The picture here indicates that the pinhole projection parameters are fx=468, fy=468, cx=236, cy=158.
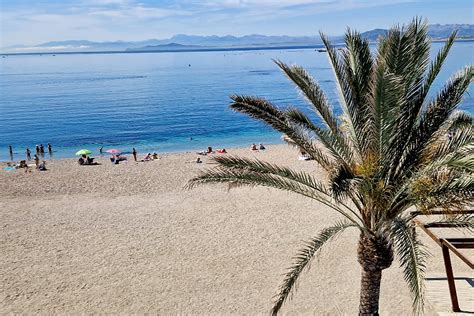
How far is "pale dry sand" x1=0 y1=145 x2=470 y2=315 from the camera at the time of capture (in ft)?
43.0

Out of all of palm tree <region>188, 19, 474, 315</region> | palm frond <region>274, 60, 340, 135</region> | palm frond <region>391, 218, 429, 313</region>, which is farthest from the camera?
palm frond <region>274, 60, 340, 135</region>

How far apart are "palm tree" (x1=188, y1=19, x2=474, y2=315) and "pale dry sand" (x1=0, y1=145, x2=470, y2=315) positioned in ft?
15.2

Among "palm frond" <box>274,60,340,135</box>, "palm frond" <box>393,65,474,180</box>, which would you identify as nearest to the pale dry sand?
"palm frond" <box>274,60,340,135</box>

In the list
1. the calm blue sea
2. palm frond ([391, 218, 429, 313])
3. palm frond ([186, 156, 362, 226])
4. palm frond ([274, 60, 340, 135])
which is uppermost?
palm frond ([274, 60, 340, 135])

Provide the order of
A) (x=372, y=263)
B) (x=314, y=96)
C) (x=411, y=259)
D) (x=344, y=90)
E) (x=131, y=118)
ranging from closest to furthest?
(x=411, y=259) → (x=344, y=90) → (x=372, y=263) → (x=314, y=96) → (x=131, y=118)

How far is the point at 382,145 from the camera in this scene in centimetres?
768

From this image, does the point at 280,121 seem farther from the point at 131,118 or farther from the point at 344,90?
the point at 131,118

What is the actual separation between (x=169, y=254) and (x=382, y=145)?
10442 mm

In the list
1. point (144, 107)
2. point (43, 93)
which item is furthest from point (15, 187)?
point (43, 93)

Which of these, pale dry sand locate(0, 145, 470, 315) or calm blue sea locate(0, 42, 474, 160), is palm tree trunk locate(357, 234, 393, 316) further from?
calm blue sea locate(0, 42, 474, 160)

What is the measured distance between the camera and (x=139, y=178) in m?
27.9

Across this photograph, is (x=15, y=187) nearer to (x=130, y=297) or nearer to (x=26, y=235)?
(x=26, y=235)

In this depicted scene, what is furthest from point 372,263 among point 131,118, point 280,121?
point 131,118

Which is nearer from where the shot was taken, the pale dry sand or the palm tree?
the palm tree
